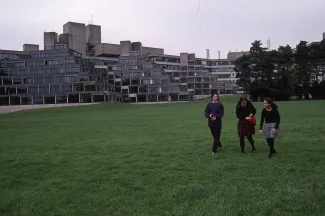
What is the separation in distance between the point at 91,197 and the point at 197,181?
247 cm

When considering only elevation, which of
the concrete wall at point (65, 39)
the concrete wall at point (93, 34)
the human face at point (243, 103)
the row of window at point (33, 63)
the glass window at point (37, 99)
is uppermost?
the concrete wall at point (93, 34)

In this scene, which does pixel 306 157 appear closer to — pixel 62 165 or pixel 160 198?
pixel 160 198

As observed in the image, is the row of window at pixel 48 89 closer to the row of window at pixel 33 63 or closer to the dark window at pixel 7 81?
the dark window at pixel 7 81

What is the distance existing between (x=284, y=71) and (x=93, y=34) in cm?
8192

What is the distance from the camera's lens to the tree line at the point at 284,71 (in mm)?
78938

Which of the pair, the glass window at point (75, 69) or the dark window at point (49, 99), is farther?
the glass window at point (75, 69)

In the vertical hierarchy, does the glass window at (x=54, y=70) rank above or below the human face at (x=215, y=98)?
above

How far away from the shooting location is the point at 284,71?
80000 millimetres

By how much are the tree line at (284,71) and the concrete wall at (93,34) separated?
231 feet

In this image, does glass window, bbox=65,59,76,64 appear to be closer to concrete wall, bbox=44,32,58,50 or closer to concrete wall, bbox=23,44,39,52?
concrete wall, bbox=44,32,58,50

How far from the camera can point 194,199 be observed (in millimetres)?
6535

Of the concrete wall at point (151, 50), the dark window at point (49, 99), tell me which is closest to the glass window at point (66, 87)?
the dark window at point (49, 99)

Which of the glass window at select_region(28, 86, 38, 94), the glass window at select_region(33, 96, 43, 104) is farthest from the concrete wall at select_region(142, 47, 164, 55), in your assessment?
the glass window at select_region(33, 96, 43, 104)

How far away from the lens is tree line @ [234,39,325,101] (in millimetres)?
78938
